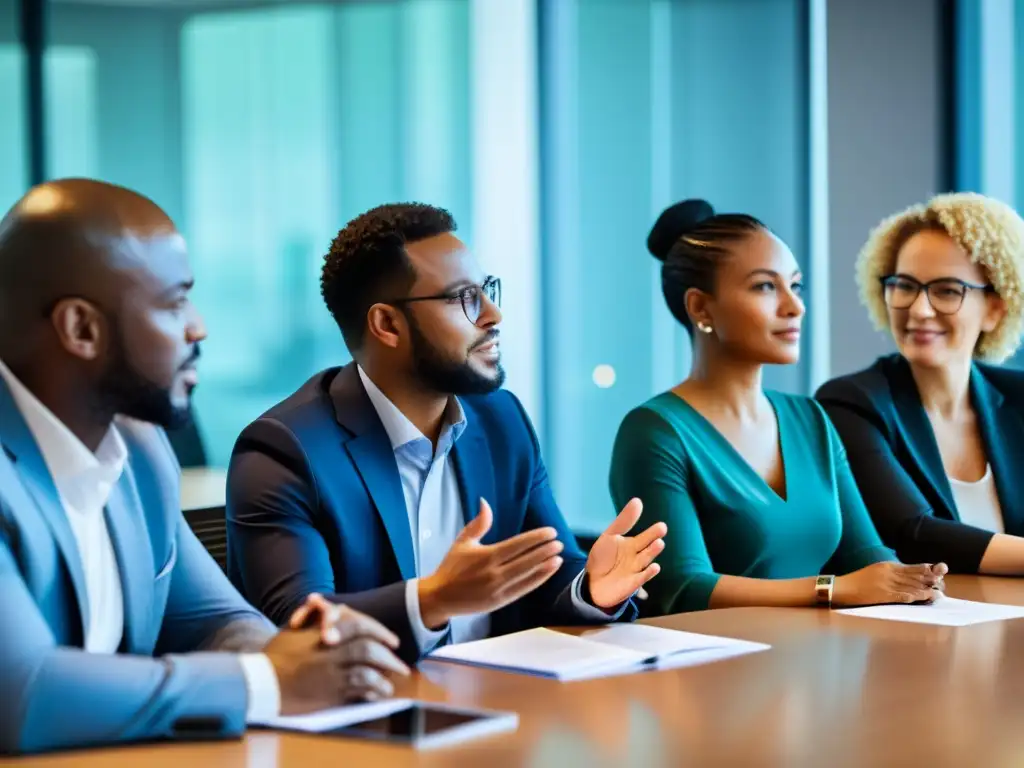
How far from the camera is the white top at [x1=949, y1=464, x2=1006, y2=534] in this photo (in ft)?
11.2

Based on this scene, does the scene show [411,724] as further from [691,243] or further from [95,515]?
[691,243]

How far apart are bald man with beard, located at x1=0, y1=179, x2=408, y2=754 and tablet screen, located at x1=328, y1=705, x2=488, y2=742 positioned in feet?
0.18

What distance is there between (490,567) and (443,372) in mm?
692

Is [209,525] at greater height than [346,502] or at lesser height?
lesser

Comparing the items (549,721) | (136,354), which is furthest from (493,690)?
(136,354)

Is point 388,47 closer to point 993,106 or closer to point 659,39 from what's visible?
point 659,39

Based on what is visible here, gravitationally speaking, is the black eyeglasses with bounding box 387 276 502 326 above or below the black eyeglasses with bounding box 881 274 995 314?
below

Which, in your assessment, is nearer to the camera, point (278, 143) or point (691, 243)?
point (691, 243)

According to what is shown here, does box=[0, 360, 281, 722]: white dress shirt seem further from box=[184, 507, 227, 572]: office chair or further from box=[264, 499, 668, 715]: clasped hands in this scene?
box=[184, 507, 227, 572]: office chair

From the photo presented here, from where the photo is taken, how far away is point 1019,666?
2.06 m

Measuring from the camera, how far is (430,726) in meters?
1.62

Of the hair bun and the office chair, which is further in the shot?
the office chair

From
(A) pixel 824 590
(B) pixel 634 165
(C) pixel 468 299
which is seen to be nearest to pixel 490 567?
(C) pixel 468 299

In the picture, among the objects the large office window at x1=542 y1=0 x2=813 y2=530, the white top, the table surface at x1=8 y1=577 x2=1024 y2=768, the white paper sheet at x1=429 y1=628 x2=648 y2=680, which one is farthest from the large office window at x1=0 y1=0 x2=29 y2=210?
the table surface at x1=8 y1=577 x2=1024 y2=768
